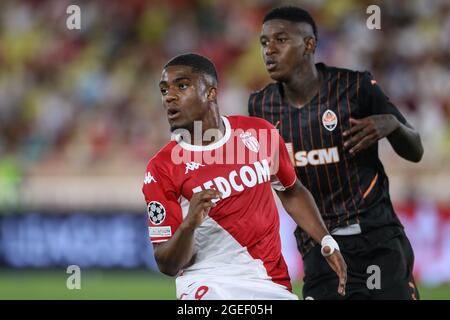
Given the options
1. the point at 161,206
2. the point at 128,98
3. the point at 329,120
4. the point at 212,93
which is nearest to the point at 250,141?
A: the point at 212,93

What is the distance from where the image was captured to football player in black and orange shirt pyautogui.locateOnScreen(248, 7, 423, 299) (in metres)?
5.96

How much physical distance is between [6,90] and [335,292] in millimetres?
9978

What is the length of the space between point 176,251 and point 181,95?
849 millimetres

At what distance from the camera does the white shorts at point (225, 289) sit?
15.8 ft

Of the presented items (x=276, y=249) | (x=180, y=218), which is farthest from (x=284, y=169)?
(x=180, y=218)

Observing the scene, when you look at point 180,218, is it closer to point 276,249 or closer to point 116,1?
point 276,249

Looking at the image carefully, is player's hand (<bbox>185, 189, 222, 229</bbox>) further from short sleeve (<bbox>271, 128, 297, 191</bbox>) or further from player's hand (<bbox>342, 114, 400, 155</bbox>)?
player's hand (<bbox>342, 114, 400, 155</bbox>)

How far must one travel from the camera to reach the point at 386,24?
13828 millimetres

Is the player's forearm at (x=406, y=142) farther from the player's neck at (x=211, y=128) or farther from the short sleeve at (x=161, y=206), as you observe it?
the short sleeve at (x=161, y=206)

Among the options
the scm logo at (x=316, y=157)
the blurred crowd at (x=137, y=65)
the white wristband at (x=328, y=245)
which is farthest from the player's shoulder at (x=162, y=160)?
the blurred crowd at (x=137, y=65)

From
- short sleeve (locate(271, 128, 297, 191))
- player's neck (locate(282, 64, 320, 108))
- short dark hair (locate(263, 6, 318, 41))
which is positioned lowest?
short sleeve (locate(271, 128, 297, 191))

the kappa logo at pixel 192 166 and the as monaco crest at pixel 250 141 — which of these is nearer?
the kappa logo at pixel 192 166

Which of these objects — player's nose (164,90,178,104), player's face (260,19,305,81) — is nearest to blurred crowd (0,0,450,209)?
player's face (260,19,305,81)

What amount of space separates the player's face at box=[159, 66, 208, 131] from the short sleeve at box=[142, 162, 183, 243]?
29cm
